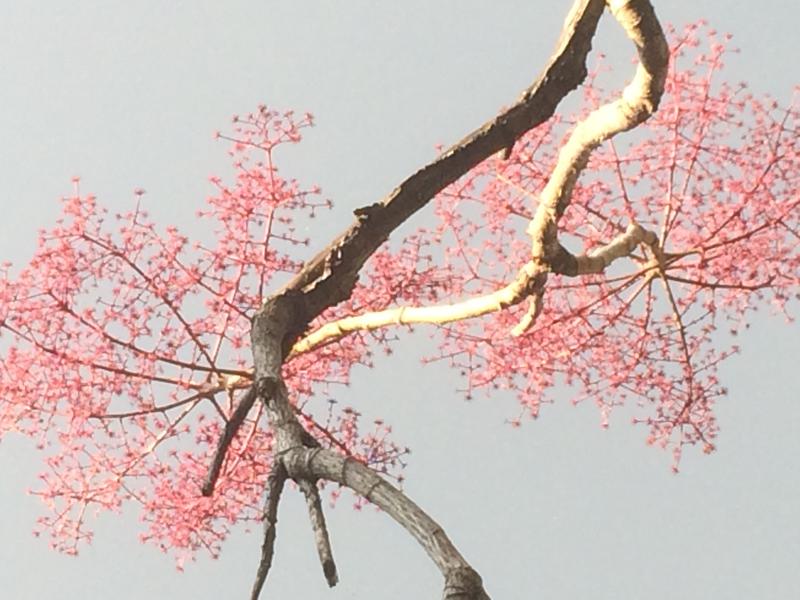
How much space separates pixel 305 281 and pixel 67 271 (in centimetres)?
36

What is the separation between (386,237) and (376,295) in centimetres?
45

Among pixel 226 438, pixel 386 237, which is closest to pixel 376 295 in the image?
pixel 386 237

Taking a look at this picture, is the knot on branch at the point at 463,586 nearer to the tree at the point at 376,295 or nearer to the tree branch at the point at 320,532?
the tree branch at the point at 320,532

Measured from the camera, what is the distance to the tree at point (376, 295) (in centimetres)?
123

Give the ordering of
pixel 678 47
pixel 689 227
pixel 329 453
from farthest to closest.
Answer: pixel 689 227
pixel 678 47
pixel 329 453

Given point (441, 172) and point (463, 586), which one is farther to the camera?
point (441, 172)

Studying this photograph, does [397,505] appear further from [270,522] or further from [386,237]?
[386,237]

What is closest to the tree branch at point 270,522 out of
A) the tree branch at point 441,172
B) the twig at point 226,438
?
the twig at point 226,438

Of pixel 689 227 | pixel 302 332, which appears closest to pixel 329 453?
pixel 302 332

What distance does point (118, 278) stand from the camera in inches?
50.3

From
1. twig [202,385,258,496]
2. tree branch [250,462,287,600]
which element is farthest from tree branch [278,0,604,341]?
tree branch [250,462,287,600]

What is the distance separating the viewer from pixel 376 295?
1.49 meters

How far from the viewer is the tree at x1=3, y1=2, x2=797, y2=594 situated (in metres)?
1.23

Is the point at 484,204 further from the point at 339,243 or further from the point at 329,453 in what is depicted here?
the point at 329,453
